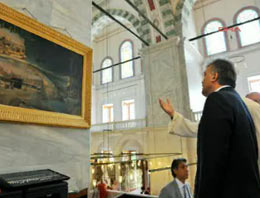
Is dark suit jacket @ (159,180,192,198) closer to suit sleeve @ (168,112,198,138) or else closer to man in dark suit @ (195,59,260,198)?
suit sleeve @ (168,112,198,138)

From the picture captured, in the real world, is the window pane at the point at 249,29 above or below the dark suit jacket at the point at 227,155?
above

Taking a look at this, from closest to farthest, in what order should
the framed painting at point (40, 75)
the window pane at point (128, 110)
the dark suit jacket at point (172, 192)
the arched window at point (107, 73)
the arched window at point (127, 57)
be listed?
1. the framed painting at point (40, 75)
2. the dark suit jacket at point (172, 192)
3. the window pane at point (128, 110)
4. the arched window at point (127, 57)
5. the arched window at point (107, 73)

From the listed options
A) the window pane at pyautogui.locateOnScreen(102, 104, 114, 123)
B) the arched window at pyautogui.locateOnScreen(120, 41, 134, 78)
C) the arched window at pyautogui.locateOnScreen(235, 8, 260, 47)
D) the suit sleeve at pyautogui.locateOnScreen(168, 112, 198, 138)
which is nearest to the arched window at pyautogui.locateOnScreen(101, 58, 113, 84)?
the arched window at pyautogui.locateOnScreen(120, 41, 134, 78)

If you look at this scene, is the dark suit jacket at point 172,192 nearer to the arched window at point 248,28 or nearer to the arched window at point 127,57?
the arched window at point 248,28

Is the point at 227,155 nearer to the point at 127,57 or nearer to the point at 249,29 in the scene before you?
the point at 249,29

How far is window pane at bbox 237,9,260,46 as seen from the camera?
1118cm

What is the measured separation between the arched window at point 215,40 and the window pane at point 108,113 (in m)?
7.85

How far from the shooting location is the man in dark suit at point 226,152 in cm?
100

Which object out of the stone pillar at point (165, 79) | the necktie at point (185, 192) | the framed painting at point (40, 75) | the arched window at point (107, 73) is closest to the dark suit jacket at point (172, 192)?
the necktie at point (185, 192)

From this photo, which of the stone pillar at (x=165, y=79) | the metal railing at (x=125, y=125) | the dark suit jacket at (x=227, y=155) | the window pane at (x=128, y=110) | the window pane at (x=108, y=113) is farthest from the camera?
the window pane at (x=108, y=113)

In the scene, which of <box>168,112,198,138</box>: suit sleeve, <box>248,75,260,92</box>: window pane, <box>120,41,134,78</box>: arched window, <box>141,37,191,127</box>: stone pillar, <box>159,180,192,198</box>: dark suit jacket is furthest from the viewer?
<box>120,41,134,78</box>: arched window

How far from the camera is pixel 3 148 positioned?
65.4 inches

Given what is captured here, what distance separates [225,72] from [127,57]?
13877mm

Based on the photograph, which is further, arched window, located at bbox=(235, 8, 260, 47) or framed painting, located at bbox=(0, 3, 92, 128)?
arched window, located at bbox=(235, 8, 260, 47)
